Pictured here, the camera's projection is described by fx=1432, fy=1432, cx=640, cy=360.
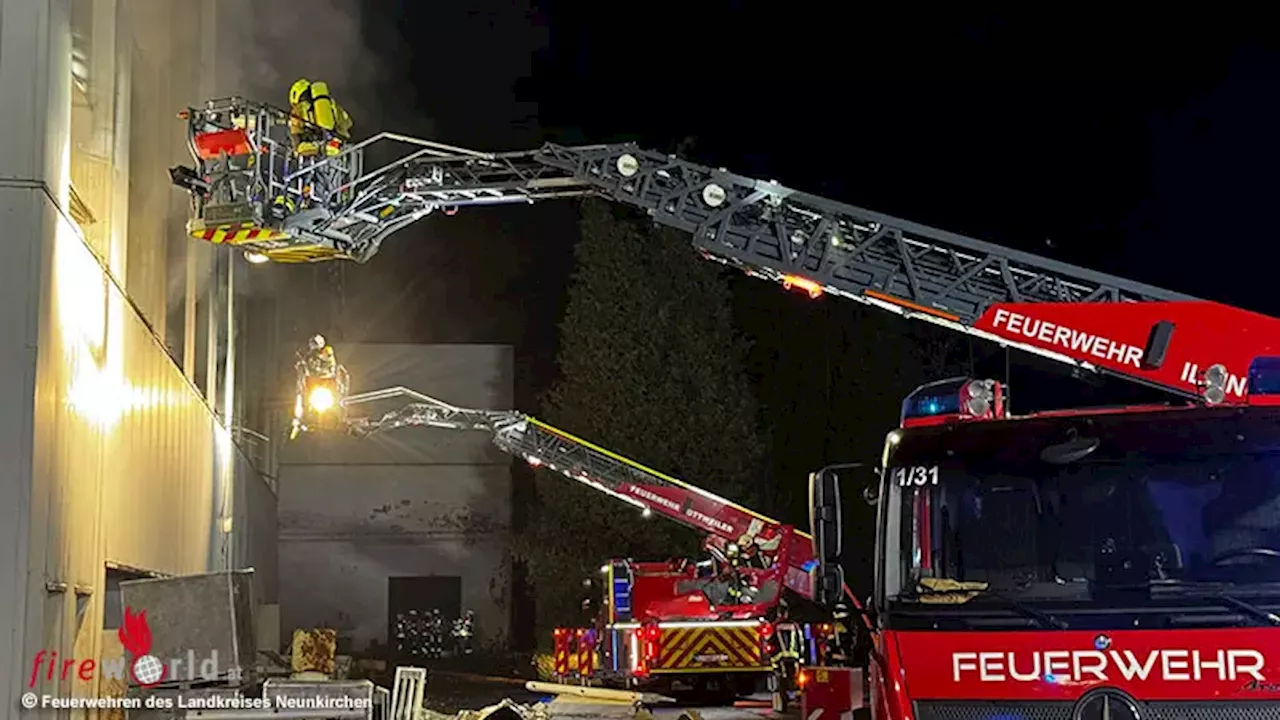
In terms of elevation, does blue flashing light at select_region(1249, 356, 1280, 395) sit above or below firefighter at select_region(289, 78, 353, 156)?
below

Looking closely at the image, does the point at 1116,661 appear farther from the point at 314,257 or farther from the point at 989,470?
the point at 314,257

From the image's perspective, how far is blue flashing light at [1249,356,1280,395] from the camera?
6.62 metres

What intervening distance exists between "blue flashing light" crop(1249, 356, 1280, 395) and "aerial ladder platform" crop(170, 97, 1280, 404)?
1.48 m

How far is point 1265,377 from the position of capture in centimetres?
666

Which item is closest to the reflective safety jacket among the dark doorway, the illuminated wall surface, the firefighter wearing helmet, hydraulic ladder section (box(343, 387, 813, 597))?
hydraulic ladder section (box(343, 387, 813, 597))

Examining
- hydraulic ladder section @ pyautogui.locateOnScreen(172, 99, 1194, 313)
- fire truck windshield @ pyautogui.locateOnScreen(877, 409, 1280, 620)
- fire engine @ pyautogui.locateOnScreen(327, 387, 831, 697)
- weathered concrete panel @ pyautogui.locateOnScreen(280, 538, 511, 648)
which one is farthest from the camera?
weathered concrete panel @ pyautogui.locateOnScreen(280, 538, 511, 648)

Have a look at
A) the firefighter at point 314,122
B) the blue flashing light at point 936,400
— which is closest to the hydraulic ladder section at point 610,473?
the firefighter at point 314,122

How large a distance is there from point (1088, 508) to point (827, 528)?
1223 mm

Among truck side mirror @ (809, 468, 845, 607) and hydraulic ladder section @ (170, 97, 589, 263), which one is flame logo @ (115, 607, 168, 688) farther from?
hydraulic ladder section @ (170, 97, 589, 263)

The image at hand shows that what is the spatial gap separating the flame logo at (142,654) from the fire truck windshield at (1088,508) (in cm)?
393

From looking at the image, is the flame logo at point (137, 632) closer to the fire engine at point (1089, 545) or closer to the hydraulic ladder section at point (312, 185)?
the fire engine at point (1089, 545)

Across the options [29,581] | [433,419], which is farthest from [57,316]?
[433,419]

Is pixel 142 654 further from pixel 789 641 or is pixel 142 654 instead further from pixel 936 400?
pixel 789 641

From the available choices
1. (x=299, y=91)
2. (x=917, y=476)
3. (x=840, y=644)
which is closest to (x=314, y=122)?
(x=299, y=91)
